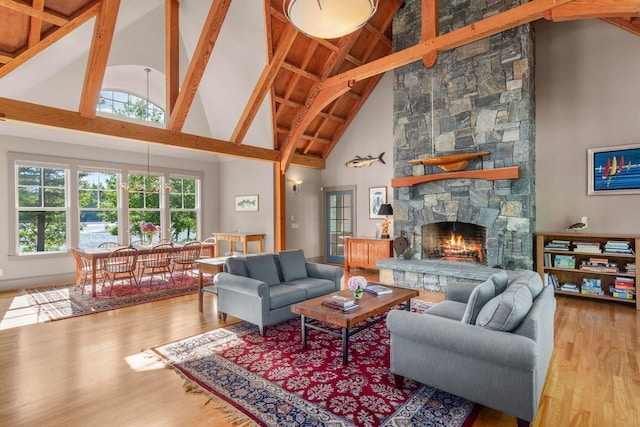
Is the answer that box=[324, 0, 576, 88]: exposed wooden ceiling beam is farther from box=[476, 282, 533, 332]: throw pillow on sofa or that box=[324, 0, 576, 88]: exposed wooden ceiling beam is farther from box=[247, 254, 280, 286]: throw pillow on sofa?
box=[247, 254, 280, 286]: throw pillow on sofa

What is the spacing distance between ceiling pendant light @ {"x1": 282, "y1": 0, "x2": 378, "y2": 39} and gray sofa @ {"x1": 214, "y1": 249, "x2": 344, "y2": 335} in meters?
2.66

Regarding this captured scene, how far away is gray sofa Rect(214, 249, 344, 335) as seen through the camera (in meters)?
3.79

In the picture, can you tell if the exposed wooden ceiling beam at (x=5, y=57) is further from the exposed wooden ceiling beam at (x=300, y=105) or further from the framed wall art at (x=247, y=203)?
the framed wall art at (x=247, y=203)

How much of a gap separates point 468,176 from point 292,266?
3513 mm

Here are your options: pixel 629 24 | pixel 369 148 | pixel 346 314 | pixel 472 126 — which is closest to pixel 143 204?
pixel 369 148

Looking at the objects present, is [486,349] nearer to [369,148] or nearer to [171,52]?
[171,52]

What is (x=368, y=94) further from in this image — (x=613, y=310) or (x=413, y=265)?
(x=613, y=310)

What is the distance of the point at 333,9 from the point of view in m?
2.65

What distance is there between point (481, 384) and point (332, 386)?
45.3 inches

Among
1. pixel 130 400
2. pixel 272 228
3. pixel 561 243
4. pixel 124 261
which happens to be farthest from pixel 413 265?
pixel 124 261

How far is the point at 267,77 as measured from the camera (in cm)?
635

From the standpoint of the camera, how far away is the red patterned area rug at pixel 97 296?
4844 millimetres

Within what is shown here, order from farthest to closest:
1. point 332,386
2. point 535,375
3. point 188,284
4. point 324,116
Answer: point 324,116 → point 188,284 → point 332,386 → point 535,375

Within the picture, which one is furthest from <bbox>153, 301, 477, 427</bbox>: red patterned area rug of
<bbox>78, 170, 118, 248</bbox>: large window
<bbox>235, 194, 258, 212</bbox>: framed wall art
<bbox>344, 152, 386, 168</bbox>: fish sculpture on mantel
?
<bbox>78, 170, 118, 248</bbox>: large window
